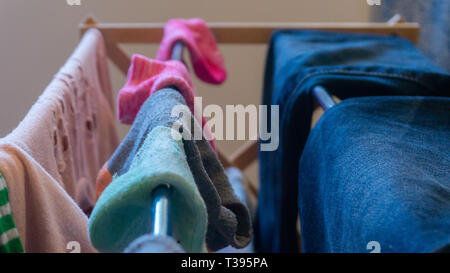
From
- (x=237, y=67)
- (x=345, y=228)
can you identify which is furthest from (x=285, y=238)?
(x=237, y=67)

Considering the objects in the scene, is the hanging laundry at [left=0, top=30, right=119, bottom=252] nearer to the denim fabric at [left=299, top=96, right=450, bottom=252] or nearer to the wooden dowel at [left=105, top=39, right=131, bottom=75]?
the wooden dowel at [left=105, top=39, right=131, bottom=75]

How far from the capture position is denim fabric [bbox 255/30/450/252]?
0.41 meters

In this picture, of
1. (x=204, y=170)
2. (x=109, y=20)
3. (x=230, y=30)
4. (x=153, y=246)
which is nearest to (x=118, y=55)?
(x=109, y=20)

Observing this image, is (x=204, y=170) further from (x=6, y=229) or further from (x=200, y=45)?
(x=200, y=45)

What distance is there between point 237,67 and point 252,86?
164mm

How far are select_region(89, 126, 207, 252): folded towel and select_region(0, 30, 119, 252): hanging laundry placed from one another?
8 cm

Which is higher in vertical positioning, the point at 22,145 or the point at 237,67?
the point at 237,67

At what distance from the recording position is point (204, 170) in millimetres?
290

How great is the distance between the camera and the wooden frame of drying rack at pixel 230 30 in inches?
27.5

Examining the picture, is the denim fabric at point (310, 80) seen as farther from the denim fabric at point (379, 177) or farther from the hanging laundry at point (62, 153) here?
the hanging laundry at point (62, 153)

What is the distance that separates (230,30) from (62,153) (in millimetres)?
425

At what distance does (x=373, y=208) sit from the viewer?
24 centimetres

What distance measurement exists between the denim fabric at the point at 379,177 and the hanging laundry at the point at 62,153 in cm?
21

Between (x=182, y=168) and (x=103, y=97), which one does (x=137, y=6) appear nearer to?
(x=103, y=97)
